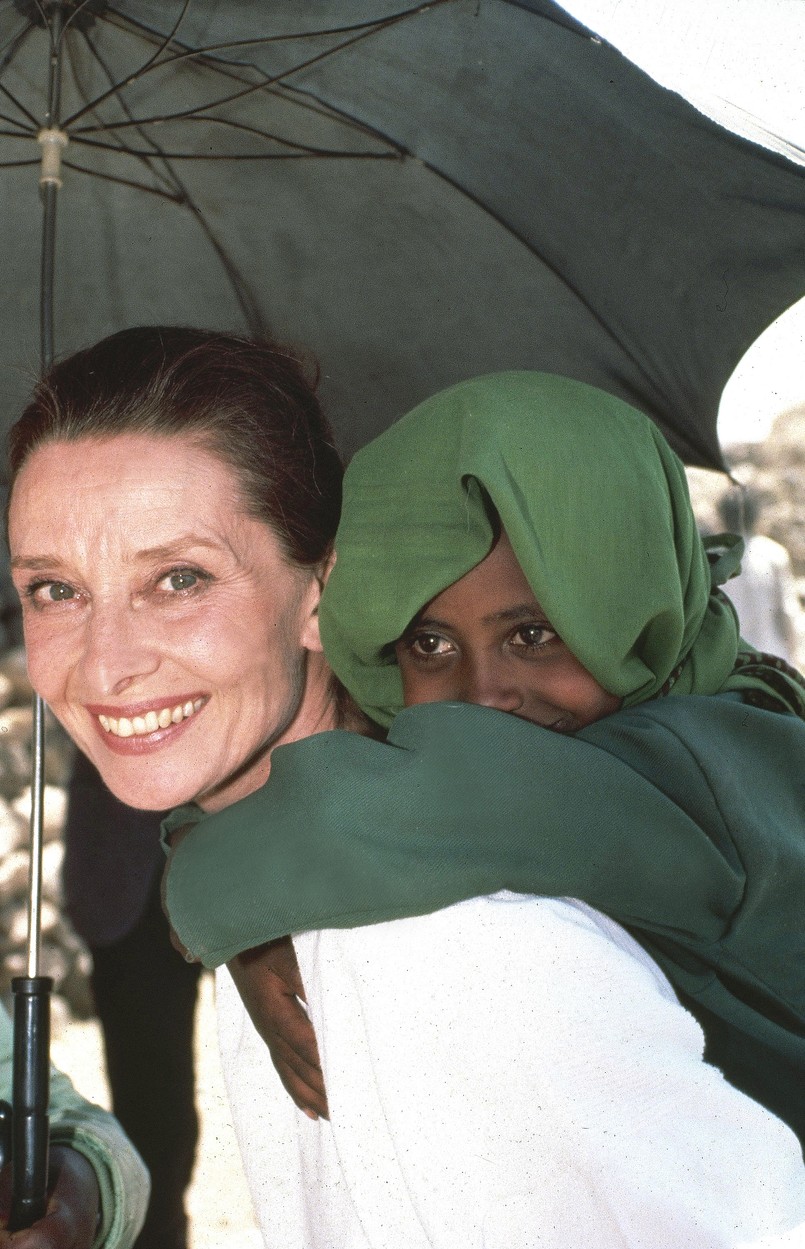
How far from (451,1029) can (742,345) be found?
1592 mm

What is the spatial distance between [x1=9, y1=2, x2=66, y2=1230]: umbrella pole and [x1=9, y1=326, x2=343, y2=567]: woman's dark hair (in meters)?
0.29

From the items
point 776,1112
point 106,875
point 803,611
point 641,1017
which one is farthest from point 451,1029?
point 803,611

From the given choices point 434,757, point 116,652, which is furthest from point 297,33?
point 434,757

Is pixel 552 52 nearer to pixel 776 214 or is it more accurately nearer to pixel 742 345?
pixel 776 214

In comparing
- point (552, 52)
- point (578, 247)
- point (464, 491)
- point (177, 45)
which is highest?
point (177, 45)

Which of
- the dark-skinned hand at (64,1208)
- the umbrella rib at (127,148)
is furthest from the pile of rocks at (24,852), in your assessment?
the umbrella rib at (127,148)

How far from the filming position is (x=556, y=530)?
1439 mm

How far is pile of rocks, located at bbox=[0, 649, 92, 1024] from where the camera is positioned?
4477 millimetres

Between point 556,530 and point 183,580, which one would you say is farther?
point 183,580

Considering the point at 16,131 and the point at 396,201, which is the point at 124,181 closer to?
the point at 16,131

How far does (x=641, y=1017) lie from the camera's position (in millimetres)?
1063

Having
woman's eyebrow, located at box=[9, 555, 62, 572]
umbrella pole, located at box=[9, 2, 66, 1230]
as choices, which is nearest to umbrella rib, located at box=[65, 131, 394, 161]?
umbrella pole, located at box=[9, 2, 66, 1230]

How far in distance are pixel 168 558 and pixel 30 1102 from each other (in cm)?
95

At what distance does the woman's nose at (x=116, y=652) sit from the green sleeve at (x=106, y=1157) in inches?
41.8
